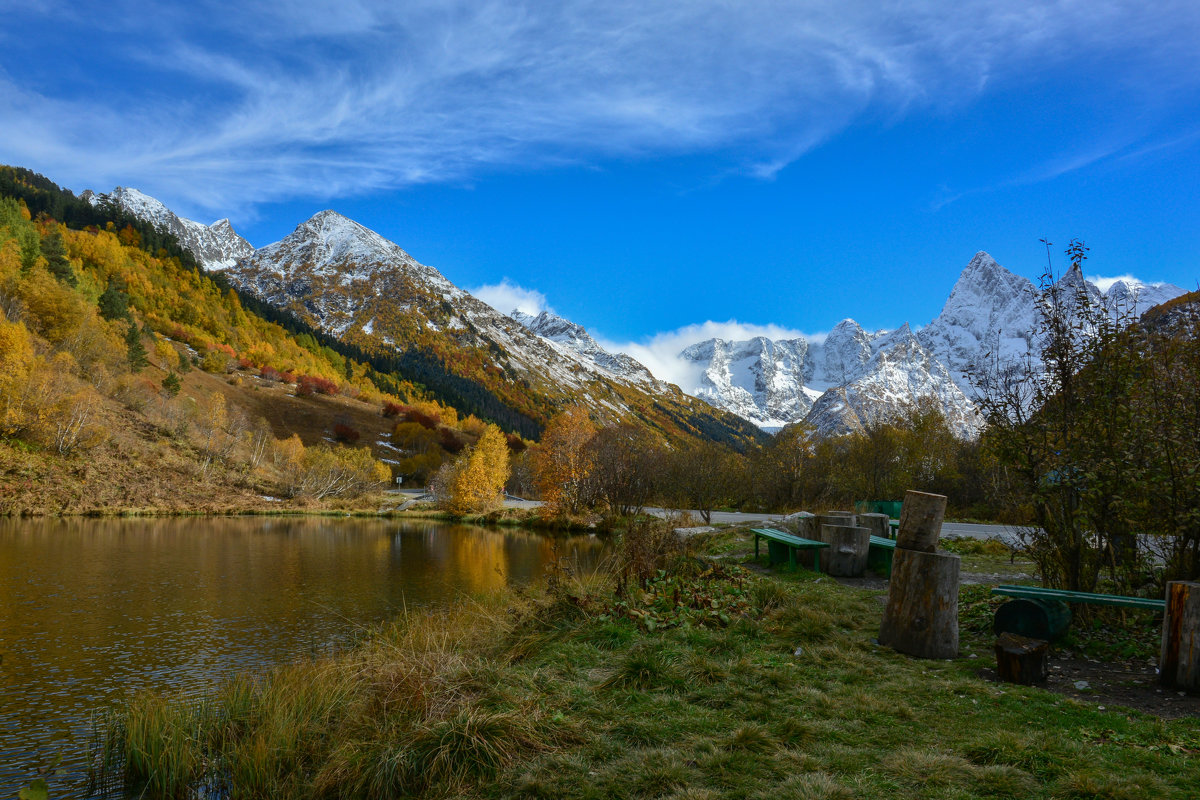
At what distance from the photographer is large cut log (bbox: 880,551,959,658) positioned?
7.75 meters

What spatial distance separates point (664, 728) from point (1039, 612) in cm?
520

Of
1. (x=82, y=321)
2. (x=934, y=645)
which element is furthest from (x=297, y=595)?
(x=82, y=321)

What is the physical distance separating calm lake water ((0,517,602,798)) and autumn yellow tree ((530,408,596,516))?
29.1ft

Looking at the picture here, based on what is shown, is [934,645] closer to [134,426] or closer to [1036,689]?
[1036,689]

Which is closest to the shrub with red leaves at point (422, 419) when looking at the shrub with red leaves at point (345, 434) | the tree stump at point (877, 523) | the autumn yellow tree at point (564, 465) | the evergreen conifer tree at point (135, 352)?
the shrub with red leaves at point (345, 434)

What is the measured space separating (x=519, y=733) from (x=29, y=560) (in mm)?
26065

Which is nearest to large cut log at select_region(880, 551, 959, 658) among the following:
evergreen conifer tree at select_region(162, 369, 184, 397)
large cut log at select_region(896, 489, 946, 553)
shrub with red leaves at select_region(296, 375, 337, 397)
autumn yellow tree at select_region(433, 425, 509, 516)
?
large cut log at select_region(896, 489, 946, 553)

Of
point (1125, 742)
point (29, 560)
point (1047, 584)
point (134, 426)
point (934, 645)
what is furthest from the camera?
point (134, 426)

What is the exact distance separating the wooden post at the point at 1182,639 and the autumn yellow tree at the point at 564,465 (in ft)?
125

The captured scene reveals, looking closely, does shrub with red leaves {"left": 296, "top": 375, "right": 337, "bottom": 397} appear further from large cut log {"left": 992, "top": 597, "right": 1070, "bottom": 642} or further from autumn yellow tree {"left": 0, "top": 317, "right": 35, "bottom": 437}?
large cut log {"left": 992, "top": 597, "right": 1070, "bottom": 642}

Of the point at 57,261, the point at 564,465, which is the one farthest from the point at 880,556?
the point at 57,261

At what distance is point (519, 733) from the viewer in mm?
5836

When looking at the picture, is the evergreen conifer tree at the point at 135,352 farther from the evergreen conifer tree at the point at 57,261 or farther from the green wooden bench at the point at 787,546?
the green wooden bench at the point at 787,546

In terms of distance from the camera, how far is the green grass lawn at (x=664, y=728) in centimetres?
471
